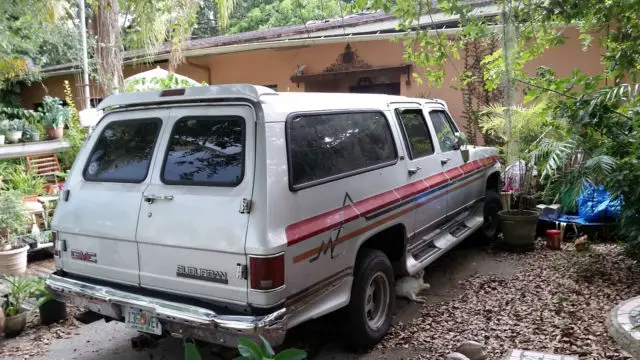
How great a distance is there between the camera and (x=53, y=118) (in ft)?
38.8

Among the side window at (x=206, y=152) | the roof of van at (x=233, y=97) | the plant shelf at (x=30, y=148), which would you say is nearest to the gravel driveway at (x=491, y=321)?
the side window at (x=206, y=152)

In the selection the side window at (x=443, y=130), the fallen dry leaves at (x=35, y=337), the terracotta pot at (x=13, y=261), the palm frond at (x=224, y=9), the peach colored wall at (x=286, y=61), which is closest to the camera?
the fallen dry leaves at (x=35, y=337)

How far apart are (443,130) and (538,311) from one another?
219 centimetres

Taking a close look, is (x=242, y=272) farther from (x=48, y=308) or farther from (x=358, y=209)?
(x=48, y=308)

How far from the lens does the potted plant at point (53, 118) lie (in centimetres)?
1161

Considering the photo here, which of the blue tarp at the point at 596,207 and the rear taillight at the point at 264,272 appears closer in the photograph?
the rear taillight at the point at 264,272

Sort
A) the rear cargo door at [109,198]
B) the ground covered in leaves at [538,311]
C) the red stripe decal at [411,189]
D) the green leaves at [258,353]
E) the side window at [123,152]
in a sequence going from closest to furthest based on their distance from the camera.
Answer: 1. the green leaves at [258,353]
2. the rear cargo door at [109,198]
3. the side window at [123,152]
4. the ground covered in leaves at [538,311]
5. the red stripe decal at [411,189]

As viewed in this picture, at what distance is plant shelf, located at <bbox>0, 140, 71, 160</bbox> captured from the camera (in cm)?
1000

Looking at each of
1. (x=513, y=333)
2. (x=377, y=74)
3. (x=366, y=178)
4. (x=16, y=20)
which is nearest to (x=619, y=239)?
(x=513, y=333)

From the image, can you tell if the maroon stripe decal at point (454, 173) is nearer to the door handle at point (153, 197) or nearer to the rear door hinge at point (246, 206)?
the rear door hinge at point (246, 206)

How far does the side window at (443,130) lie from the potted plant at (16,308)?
4471mm

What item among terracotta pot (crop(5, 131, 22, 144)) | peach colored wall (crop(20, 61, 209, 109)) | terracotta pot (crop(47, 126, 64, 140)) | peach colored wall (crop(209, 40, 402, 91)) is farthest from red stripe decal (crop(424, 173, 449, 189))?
terracotta pot (crop(5, 131, 22, 144))

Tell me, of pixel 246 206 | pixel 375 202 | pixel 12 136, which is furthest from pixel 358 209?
pixel 12 136

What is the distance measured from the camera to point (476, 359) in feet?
12.2
